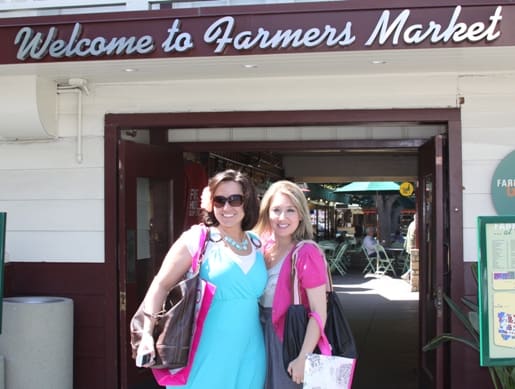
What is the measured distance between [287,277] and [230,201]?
0.45 m

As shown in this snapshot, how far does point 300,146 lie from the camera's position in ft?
18.8

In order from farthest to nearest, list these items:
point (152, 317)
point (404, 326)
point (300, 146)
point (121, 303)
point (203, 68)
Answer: point (404, 326), point (300, 146), point (121, 303), point (203, 68), point (152, 317)

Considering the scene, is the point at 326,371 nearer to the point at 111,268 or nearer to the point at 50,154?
the point at 111,268

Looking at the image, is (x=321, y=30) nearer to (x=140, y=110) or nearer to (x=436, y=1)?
(x=436, y=1)

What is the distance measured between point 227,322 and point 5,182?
116 inches

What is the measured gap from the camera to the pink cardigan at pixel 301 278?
9.37 ft

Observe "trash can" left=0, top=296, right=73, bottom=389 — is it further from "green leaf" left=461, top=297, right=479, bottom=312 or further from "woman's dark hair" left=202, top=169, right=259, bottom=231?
"green leaf" left=461, top=297, right=479, bottom=312

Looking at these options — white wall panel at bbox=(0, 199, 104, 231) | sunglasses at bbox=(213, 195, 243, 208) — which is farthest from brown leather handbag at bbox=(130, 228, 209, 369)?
white wall panel at bbox=(0, 199, 104, 231)

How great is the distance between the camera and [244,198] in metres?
3.04

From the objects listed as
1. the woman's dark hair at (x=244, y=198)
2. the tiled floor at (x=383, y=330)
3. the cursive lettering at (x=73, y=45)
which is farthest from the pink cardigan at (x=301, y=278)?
the tiled floor at (x=383, y=330)

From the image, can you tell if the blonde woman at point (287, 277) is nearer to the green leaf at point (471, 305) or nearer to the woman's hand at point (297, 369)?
the woman's hand at point (297, 369)

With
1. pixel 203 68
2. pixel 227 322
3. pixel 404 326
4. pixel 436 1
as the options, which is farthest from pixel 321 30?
pixel 404 326

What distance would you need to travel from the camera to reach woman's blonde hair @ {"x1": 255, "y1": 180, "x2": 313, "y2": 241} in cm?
303

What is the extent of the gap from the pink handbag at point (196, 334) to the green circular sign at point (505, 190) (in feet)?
8.28
